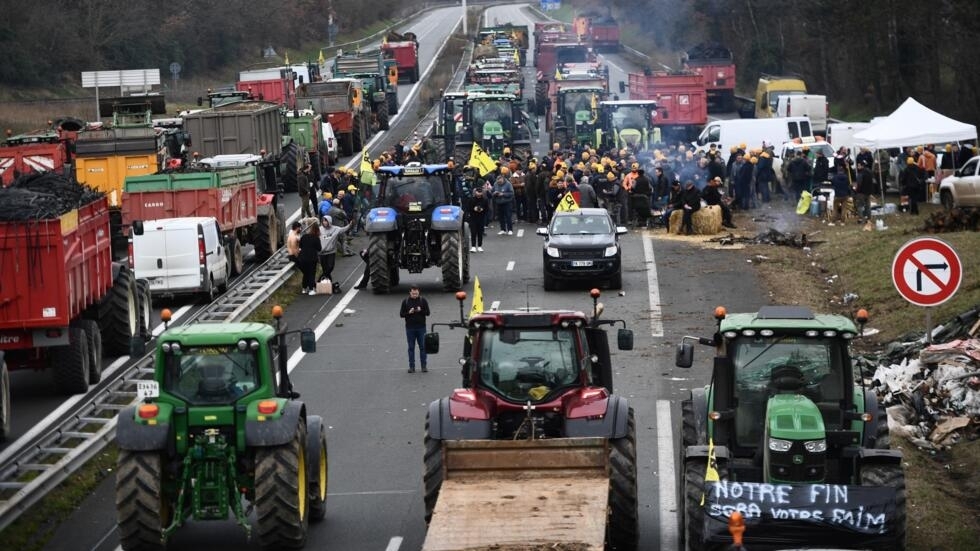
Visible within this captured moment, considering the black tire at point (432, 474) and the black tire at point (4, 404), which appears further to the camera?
the black tire at point (4, 404)

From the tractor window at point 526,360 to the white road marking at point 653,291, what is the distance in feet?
38.6

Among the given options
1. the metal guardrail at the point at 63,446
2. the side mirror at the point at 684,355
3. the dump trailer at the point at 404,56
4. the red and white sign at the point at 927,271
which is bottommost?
the metal guardrail at the point at 63,446

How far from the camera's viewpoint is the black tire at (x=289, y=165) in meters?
48.6

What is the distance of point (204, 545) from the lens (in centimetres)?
1563

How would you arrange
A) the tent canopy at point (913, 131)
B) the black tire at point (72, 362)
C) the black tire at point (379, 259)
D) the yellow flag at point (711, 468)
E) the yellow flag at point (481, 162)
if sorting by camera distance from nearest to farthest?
1. the yellow flag at point (711, 468)
2. the black tire at point (72, 362)
3. the black tire at point (379, 259)
4. the yellow flag at point (481, 162)
5. the tent canopy at point (913, 131)

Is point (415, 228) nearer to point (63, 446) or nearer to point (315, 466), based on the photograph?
point (63, 446)

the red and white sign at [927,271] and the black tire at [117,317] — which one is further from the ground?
the red and white sign at [927,271]

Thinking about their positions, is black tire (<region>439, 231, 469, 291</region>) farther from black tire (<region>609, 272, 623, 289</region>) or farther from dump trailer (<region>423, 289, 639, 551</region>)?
dump trailer (<region>423, 289, 639, 551</region>)

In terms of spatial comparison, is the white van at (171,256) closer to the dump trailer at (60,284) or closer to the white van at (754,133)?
the dump trailer at (60,284)

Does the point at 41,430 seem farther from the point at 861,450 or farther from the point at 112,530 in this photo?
the point at 861,450

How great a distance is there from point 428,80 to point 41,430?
235 feet

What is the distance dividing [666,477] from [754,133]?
33039mm

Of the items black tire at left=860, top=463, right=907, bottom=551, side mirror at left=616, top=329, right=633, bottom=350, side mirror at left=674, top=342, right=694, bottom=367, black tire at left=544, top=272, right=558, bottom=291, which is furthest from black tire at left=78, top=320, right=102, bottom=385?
black tire at left=860, top=463, right=907, bottom=551

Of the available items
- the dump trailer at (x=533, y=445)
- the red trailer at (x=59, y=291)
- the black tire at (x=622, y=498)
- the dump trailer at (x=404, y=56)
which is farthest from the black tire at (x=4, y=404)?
the dump trailer at (x=404, y=56)
